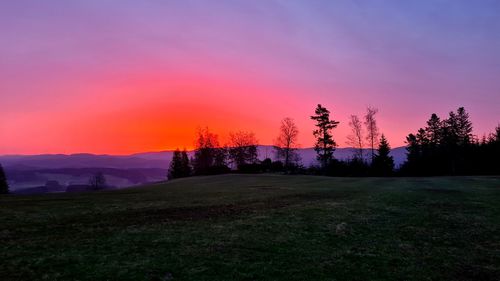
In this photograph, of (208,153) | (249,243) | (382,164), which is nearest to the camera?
(249,243)

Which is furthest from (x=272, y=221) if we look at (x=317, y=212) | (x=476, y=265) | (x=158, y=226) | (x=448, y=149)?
(x=448, y=149)

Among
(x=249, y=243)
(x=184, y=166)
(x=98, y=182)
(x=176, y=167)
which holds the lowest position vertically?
(x=98, y=182)

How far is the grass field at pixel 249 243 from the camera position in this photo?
33.4 ft

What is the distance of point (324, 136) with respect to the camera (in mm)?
100562

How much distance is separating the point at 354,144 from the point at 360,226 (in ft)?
267

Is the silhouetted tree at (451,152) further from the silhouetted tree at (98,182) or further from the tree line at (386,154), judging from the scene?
the silhouetted tree at (98,182)

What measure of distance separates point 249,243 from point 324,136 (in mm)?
89819

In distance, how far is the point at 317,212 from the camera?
21.6 meters

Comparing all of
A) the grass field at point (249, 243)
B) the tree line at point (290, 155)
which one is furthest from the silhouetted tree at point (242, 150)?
the grass field at point (249, 243)

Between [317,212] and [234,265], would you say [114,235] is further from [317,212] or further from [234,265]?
[317,212]

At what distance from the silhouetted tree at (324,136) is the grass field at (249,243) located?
7647cm

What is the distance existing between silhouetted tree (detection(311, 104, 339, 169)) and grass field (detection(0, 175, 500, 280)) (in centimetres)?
7647

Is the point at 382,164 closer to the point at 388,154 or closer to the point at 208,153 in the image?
the point at 388,154

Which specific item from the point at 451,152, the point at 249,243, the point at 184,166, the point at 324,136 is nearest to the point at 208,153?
the point at 184,166
